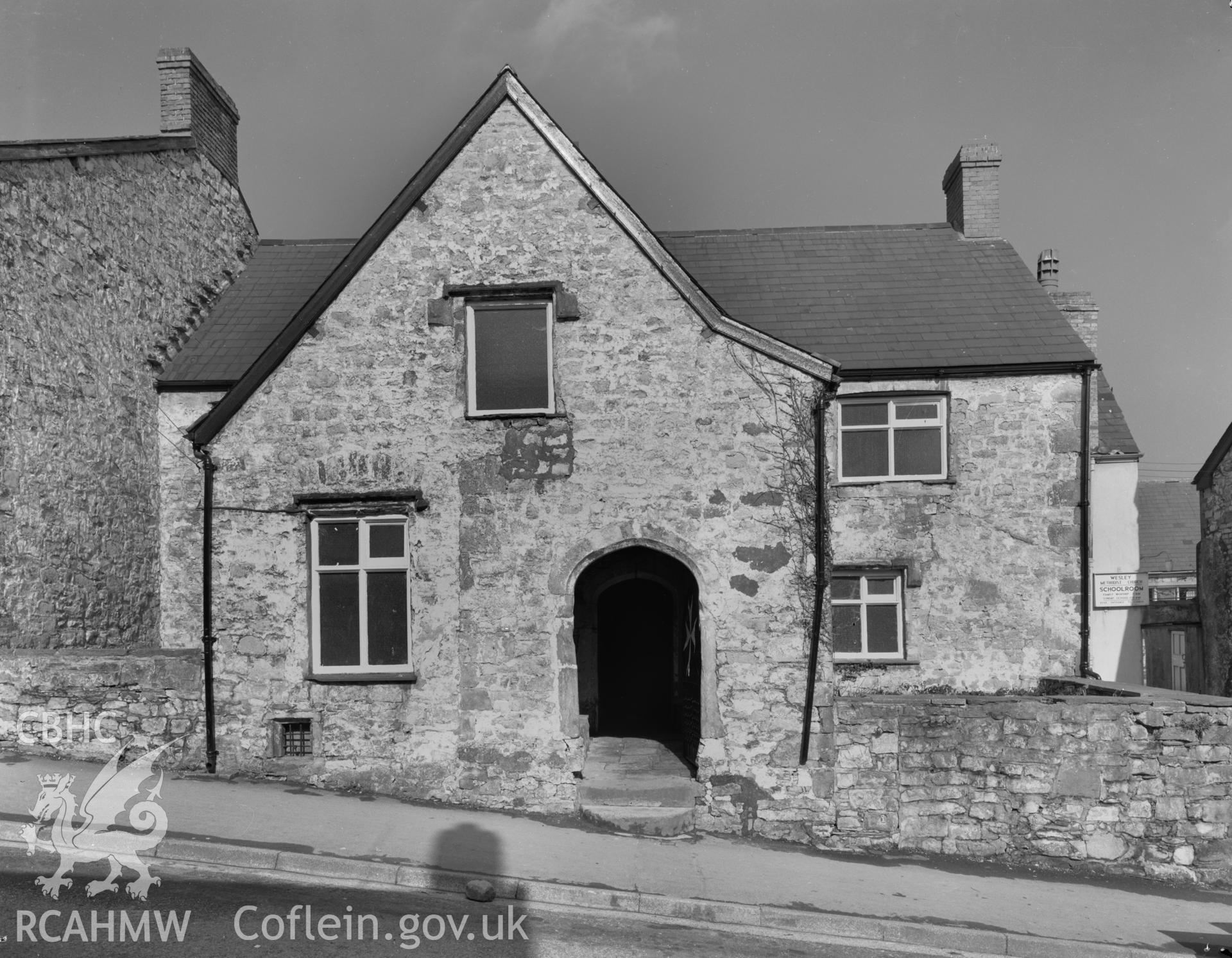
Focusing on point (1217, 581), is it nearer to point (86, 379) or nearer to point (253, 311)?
point (253, 311)

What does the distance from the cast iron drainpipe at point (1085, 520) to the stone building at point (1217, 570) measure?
2770 millimetres

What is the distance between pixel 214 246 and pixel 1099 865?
15.1 meters

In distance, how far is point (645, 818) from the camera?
31.0 ft

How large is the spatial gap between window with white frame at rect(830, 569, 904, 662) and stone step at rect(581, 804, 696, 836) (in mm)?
5530

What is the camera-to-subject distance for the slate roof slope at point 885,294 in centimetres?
1470

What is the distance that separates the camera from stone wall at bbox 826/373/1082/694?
46.2ft

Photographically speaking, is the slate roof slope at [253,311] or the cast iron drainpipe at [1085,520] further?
the cast iron drainpipe at [1085,520]

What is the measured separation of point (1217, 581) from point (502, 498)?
485 inches

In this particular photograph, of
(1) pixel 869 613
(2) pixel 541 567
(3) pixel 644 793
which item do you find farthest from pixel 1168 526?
(2) pixel 541 567

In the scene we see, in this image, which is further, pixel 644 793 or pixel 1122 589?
pixel 1122 589

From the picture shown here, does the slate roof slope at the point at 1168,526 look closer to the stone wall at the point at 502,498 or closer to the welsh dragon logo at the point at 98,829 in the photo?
the stone wall at the point at 502,498

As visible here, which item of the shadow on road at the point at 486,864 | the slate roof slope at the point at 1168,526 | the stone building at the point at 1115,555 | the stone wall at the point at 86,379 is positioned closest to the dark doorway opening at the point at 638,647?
the shadow on road at the point at 486,864

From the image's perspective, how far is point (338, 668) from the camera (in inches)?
401

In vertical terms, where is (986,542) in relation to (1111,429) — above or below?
below
